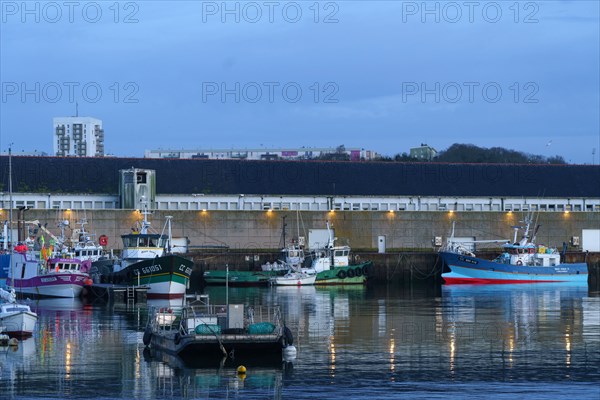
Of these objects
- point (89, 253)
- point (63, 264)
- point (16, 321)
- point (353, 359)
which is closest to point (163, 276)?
point (63, 264)

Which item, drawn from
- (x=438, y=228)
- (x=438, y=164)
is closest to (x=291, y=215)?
(x=438, y=228)

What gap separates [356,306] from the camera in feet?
164

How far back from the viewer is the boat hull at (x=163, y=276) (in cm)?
5462

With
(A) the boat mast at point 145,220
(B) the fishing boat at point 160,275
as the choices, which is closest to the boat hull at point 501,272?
(A) the boat mast at point 145,220

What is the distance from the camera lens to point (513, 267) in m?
71.0

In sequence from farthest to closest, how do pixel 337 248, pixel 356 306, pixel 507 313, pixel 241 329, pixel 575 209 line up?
1. pixel 575 209
2. pixel 337 248
3. pixel 356 306
4. pixel 507 313
5. pixel 241 329

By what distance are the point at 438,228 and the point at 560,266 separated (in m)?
8.31

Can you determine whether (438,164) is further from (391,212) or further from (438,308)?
(438,308)

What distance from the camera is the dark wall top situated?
77.6 m

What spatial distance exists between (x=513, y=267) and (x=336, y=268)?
11.0 metres

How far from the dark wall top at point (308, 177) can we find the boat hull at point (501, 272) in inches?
420

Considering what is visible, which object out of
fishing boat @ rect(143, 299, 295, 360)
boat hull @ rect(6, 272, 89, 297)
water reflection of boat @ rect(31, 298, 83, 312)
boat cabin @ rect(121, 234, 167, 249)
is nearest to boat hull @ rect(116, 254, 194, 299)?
boat hull @ rect(6, 272, 89, 297)

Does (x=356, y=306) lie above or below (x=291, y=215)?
below

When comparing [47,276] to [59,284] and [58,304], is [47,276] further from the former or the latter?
[58,304]
